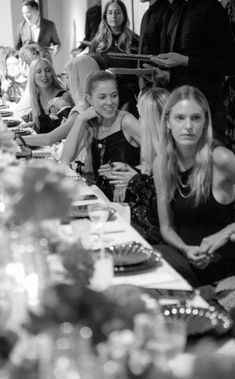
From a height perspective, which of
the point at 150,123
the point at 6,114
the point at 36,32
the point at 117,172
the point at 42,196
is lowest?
the point at 6,114

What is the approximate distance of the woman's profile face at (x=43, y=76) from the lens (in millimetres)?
5344

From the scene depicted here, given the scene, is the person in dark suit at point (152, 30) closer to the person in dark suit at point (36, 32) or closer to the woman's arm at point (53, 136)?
the woman's arm at point (53, 136)

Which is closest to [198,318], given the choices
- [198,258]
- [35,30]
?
[198,258]

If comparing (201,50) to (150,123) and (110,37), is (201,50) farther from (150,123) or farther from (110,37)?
(110,37)

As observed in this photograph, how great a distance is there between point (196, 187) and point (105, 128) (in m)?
1.18

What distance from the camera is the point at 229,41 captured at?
157 inches

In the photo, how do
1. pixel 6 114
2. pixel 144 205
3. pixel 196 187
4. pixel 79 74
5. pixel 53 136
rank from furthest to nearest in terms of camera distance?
pixel 6 114
pixel 53 136
pixel 79 74
pixel 144 205
pixel 196 187

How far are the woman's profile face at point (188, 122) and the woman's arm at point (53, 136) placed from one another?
1.64 meters

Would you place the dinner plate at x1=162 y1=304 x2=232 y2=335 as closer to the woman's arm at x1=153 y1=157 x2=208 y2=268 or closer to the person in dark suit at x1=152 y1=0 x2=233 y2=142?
the woman's arm at x1=153 y1=157 x2=208 y2=268

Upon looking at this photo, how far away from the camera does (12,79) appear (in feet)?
25.2

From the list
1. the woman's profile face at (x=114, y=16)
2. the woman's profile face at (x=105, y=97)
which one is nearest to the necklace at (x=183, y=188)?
the woman's profile face at (x=105, y=97)

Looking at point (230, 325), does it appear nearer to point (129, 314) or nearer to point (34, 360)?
point (129, 314)

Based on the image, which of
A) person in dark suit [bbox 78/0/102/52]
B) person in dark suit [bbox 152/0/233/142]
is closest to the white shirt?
person in dark suit [bbox 78/0/102/52]

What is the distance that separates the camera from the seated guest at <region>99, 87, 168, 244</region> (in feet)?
10.3
